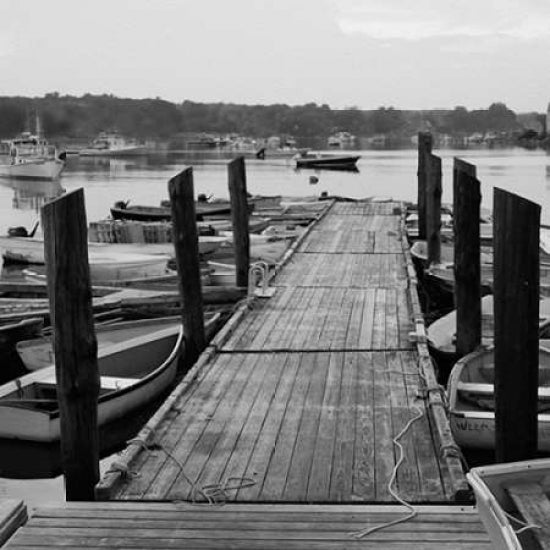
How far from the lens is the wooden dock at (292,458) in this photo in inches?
209

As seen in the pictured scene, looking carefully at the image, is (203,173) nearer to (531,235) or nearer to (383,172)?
(383,172)

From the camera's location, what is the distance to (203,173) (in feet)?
262

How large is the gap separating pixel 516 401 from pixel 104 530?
116 inches

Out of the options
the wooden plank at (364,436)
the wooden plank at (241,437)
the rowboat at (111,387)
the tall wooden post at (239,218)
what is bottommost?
the rowboat at (111,387)

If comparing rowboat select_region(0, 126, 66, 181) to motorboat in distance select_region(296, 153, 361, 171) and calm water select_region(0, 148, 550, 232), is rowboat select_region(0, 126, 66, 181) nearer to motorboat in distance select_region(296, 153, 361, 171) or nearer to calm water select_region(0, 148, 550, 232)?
calm water select_region(0, 148, 550, 232)

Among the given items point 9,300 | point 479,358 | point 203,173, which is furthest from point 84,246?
point 203,173

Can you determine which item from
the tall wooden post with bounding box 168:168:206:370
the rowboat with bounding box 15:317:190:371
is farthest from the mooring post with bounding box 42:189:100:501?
the tall wooden post with bounding box 168:168:206:370

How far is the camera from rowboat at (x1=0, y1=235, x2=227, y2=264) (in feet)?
65.0

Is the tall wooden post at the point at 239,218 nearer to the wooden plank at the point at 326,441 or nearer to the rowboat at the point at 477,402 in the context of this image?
the wooden plank at the point at 326,441

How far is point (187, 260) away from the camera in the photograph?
11125 mm

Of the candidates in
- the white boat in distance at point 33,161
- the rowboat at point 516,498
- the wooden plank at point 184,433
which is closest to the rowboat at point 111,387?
the wooden plank at point 184,433

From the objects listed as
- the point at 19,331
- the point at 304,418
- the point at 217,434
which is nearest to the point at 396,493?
the point at 304,418

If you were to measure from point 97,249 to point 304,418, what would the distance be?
13.5 m

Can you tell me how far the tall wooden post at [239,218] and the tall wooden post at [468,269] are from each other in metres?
5.02
